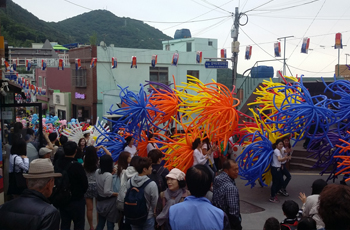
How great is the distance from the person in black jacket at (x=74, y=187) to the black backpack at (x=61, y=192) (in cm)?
9

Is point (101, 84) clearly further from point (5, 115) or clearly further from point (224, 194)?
point (224, 194)

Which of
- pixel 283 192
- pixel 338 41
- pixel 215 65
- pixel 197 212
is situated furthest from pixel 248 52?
pixel 197 212

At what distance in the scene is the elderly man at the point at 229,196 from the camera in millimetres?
3826

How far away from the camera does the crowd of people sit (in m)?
2.75

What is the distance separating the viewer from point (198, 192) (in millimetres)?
2943

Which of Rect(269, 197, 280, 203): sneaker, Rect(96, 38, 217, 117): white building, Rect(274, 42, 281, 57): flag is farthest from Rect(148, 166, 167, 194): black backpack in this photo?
Rect(96, 38, 217, 117): white building

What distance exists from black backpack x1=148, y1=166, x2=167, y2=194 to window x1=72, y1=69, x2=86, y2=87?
20.8 metres

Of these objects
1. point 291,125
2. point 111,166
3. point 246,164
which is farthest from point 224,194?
point 246,164

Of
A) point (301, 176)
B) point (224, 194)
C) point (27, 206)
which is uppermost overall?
point (27, 206)

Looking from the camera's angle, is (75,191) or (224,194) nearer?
(224,194)

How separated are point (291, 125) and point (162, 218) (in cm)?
374

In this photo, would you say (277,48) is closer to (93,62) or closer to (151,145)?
(151,145)

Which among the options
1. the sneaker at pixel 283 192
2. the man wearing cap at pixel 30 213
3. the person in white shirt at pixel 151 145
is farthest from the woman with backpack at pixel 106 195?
the sneaker at pixel 283 192

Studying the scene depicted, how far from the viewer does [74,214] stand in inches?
194
